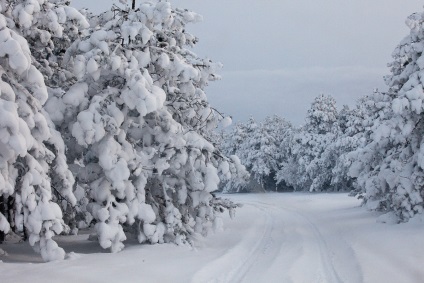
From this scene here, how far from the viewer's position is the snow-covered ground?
913 cm

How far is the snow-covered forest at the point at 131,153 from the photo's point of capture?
9.41 m

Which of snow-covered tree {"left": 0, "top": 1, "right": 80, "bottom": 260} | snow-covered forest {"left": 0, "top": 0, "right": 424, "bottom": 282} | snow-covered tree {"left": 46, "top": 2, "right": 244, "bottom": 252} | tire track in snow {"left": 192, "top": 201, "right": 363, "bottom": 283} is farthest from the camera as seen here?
snow-covered tree {"left": 46, "top": 2, "right": 244, "bottom": 252}

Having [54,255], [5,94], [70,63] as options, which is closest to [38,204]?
[54,255]

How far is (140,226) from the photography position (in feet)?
41.1

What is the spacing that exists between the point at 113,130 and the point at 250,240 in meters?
6.41

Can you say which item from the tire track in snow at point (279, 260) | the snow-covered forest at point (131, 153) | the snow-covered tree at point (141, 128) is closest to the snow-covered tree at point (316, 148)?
the snow-covered forest at point (131, 153)

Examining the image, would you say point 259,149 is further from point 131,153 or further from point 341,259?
point 131,153

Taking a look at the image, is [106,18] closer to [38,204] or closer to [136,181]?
[136,181]

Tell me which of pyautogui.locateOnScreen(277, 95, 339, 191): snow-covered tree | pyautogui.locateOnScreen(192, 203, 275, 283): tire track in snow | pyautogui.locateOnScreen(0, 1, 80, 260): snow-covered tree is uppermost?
pyautogui.locateOnScreen(277, 95, 339, 191): snow-covered tree

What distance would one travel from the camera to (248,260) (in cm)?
1186

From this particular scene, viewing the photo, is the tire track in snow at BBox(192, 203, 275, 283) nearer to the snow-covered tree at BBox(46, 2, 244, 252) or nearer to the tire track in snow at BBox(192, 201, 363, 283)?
the tire track in snow at BBox(192, 201, 363, 283)

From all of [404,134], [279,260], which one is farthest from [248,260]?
[404,134]

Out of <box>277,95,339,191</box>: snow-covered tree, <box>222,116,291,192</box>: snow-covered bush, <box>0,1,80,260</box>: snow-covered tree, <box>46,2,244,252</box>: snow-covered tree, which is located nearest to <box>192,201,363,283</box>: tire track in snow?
<box>46,2,244,252</box>: snow-covered tree

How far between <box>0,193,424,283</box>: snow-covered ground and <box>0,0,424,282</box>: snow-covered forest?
0.07 meters
